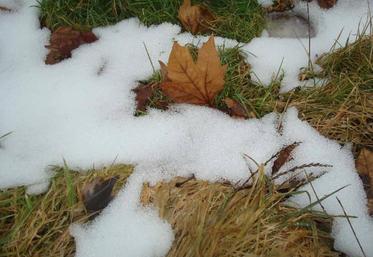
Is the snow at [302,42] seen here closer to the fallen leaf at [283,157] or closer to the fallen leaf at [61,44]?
the fallen leaf at [283,157]

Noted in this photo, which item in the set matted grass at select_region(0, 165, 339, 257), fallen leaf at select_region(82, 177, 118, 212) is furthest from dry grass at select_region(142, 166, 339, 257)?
fallen leaf at select_region(82, 177, 118, 212)

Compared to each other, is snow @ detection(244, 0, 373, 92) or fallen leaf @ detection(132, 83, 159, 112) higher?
snow @ detection(244, 0, 373, 92)

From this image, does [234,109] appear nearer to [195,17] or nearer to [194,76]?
[194,76]

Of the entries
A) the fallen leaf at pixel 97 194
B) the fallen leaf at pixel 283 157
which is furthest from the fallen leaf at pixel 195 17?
the fallen leaf at pixel 97 194

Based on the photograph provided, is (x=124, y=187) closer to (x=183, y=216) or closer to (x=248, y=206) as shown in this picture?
(x=183, y=216)

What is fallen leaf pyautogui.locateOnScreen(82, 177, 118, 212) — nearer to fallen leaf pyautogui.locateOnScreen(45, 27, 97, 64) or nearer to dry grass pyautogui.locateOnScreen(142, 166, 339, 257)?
dry grass pyautogui.locateOnScreen(142, 166, 339, 257)

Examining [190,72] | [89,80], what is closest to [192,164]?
[190,72]

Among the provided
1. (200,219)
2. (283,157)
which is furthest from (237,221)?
(283,157)
